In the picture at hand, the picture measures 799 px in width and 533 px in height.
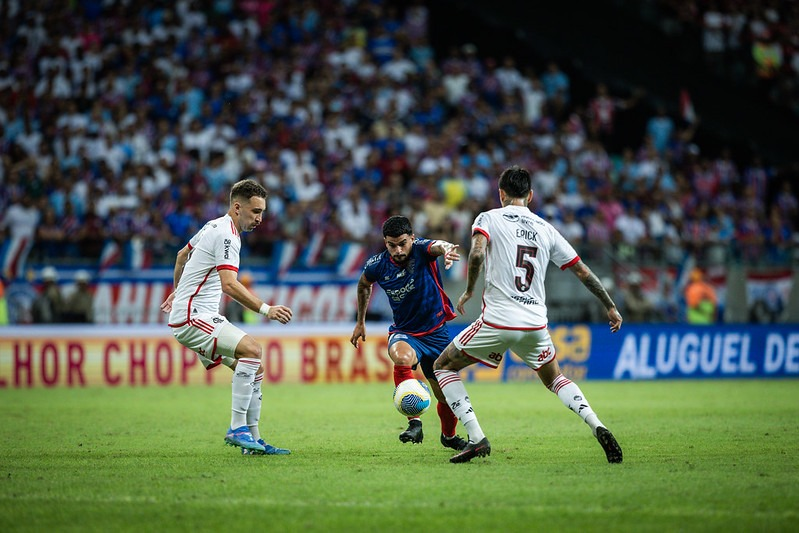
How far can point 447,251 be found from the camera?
938 centimetres

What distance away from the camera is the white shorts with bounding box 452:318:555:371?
877 cm

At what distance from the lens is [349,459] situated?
9258mm

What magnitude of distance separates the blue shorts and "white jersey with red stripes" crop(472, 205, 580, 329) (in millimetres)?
1417

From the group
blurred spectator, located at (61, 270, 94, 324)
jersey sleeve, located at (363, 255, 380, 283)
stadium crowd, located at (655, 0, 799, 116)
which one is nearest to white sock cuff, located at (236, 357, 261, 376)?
jersey sleeve, located at (363, 255, 380, 283)

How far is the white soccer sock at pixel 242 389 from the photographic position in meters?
9.48

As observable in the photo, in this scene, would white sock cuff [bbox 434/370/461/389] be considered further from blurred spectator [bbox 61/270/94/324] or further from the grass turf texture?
blurred spectator [bbox 61/270/94/324]

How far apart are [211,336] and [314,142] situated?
579 inches

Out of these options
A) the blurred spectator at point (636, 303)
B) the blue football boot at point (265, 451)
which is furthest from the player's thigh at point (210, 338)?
the blurred spectator at point (636, 303)

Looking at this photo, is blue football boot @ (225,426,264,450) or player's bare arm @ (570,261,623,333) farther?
blue football boot @ (225,426,264,450)

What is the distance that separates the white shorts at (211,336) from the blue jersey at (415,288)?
1529mm

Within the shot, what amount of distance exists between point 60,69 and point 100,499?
1870 centimetres

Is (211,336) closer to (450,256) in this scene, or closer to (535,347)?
(450,256)

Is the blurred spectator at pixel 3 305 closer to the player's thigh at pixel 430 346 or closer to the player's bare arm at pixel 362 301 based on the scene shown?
the player's bare arm at pixel 362 301

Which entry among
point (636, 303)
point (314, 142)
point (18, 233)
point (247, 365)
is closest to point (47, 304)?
point (18, 233)
